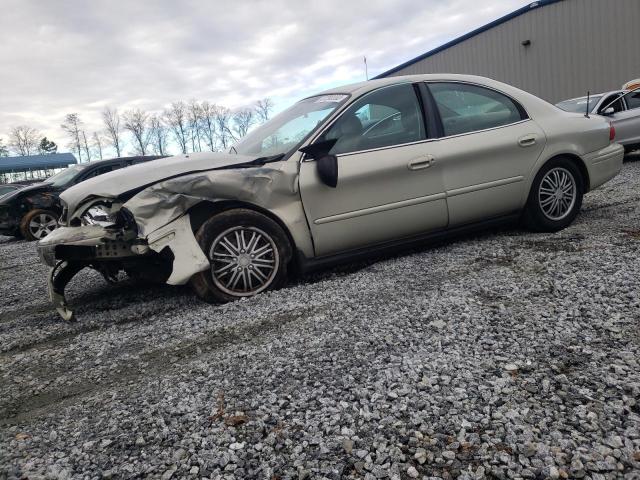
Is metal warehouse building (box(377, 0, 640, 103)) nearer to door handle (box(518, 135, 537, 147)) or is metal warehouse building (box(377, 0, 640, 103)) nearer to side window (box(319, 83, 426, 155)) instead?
door handle (box(518, 135, 537, 147))

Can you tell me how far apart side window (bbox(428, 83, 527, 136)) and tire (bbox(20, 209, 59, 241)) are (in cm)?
826

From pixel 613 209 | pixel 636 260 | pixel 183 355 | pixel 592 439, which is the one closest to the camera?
pixel 592 439

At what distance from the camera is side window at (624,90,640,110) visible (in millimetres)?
10230

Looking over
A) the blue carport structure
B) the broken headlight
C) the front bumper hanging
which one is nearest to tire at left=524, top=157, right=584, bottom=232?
the broken headlight

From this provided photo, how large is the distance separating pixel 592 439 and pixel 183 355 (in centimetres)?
205

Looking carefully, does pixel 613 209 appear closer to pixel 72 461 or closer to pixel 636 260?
pixel 636 260

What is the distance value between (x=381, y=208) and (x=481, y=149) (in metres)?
1.15

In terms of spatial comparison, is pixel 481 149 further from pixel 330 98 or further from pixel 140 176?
pixel 140 176

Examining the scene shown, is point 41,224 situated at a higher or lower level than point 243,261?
higher

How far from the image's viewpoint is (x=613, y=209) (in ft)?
18.2

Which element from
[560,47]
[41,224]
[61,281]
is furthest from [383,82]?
[560,47]

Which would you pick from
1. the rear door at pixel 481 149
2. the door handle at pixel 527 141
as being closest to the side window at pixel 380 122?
the rear door at pixel 481 149

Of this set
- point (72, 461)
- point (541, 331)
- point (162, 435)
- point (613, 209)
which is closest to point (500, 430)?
point (541, 331)

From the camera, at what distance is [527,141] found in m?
4.42
